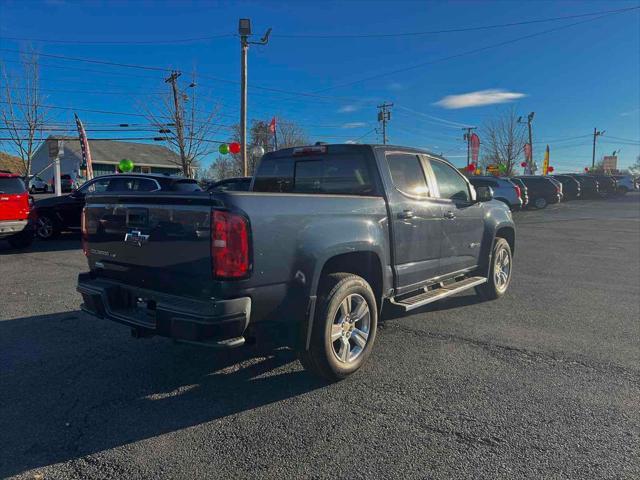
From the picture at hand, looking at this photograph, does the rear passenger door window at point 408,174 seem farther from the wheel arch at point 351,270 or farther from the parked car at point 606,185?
the parked car at point 606,185

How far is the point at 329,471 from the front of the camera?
8.57 feet

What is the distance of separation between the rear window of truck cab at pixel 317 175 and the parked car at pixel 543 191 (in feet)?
79.3

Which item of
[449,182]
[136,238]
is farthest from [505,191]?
[136,238]

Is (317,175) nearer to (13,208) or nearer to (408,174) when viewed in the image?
(408,174)

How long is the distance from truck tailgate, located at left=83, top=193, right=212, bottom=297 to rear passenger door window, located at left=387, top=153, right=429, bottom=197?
211cm

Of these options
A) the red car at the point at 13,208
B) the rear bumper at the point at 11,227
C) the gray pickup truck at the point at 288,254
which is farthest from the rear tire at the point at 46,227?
the gray pickup truck at the point at 288,254

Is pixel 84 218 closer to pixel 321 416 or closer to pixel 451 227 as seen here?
pixel 321 416

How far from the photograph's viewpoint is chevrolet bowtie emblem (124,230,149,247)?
11.3 ft

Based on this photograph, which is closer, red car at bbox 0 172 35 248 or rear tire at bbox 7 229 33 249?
red car at bbox 0 172 35 248

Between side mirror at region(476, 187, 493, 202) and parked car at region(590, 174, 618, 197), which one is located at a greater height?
parked car at region(590, 174, 618, 197)

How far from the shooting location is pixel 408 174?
15.6ft

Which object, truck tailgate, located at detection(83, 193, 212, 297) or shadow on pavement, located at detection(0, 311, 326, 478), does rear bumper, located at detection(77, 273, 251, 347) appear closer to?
truck tailgate, located at detection(83, 193, 212, 297)

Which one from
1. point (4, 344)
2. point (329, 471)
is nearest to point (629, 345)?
point (329, 471)

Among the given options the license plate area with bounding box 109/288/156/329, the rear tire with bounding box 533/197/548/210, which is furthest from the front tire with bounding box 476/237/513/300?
the rear tire with bounding box 533/197/548/210
